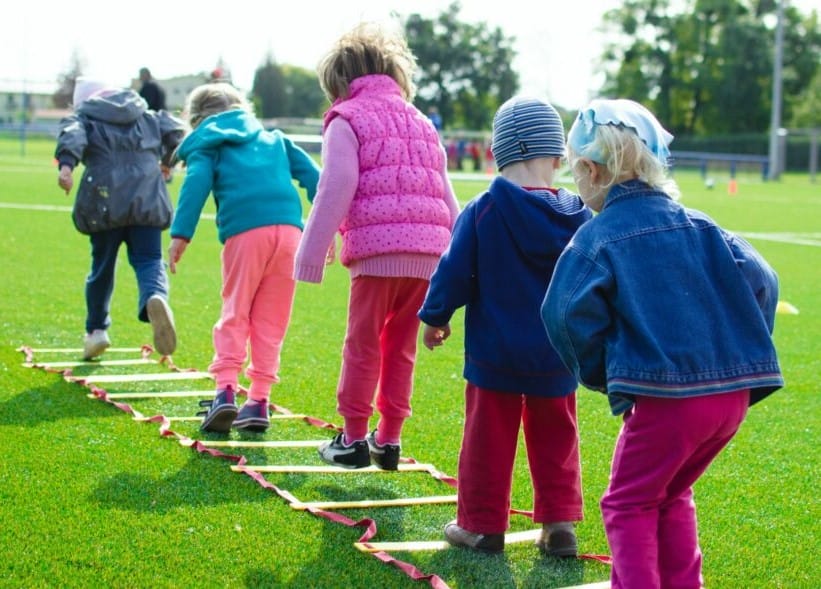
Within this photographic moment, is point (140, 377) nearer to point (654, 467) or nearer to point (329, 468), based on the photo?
point (329, 468)

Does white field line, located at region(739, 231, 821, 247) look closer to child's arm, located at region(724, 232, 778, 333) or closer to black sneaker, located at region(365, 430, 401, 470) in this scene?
black sneaker, located at region(365, 430, 401, 470)

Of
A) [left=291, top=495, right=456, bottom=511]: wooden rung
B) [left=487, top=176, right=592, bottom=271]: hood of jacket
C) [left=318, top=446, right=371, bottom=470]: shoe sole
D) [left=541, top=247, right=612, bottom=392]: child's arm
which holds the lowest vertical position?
[left=291, top=495, right=456, bottom=511]: wooden rung

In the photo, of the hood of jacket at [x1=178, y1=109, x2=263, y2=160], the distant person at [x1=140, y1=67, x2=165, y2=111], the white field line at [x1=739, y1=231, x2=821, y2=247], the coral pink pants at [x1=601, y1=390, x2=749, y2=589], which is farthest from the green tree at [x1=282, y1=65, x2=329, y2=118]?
the coral pink pants at [x1=601, y1=390, x2=749, y2=589]

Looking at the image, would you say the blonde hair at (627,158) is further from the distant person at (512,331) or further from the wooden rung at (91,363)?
the wooden rung at (91,363)

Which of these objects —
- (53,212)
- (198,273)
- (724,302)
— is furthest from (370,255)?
(53,212)

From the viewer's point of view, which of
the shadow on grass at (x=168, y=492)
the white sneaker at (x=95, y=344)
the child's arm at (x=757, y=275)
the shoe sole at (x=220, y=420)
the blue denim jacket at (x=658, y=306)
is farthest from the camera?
the white sneaker at (x=95, y=344)

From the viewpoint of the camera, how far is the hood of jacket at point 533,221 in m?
3.74

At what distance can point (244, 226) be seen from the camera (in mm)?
5363

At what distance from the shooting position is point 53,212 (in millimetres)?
17234

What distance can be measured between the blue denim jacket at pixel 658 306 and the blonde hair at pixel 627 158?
0.13ft

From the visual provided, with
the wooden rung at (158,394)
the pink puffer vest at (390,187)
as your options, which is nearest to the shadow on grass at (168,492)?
the pink puffer vest at (390,187)

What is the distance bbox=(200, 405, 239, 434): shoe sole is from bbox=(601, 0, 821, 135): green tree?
69.8 meters

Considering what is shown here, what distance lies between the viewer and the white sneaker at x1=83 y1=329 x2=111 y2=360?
22.5 ft

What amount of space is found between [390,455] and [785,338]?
4.78 m
